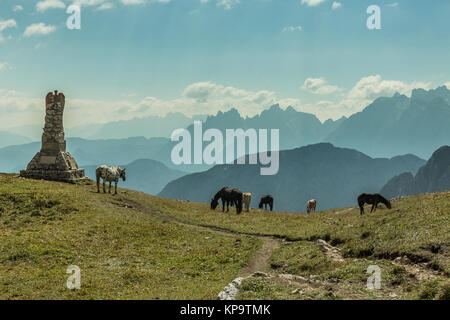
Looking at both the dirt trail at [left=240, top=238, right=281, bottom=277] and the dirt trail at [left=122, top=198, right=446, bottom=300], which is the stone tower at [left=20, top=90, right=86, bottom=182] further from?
the dirt trail at [left=240, top=238, right=281, bottom=277]

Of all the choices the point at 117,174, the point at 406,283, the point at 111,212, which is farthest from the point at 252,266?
the point at 117,174

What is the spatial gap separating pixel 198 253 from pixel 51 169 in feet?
110

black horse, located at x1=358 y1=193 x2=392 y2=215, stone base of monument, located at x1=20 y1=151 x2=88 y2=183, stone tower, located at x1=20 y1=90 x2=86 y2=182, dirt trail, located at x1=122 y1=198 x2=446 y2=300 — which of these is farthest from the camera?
stone tower, located at x1=20 y1=90 x2=86 y2=182

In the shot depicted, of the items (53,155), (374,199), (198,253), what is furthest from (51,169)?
(374,199)

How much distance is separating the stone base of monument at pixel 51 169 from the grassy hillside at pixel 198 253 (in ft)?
29.9

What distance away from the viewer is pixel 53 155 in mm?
48656

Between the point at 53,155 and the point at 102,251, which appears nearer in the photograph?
the point at 102,251

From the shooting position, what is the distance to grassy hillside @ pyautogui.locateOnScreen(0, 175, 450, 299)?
1538 centimetres

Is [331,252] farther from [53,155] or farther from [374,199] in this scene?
[53,155]

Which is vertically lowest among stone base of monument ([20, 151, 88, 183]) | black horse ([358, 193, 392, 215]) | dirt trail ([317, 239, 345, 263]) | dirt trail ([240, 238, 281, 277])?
dirt trail ([240, 238, 281, 277])

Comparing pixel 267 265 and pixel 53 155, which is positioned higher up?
pixel 53 155

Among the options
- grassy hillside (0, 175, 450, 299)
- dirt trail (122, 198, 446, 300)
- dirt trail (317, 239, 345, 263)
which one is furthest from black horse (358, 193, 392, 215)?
dirt trail (317, 239, 345, 263)

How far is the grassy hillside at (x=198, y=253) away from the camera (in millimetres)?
15383

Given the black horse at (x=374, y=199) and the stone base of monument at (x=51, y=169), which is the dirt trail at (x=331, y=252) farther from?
the stone base of monument at (x=51, y=169)
